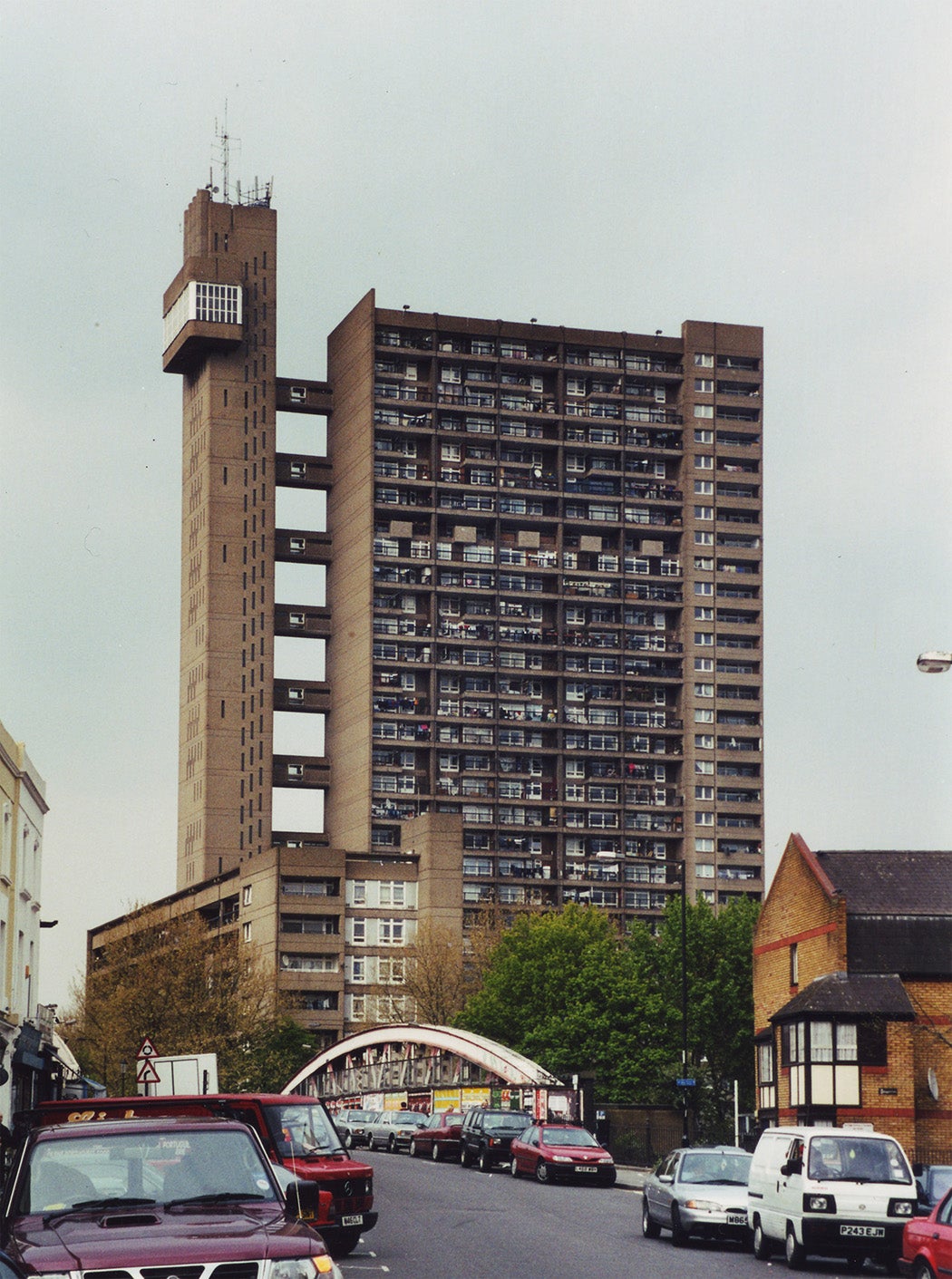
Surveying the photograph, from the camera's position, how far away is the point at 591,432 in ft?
482

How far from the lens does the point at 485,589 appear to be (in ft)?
466

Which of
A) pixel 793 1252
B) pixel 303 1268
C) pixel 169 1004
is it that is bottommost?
pixel 793 1252

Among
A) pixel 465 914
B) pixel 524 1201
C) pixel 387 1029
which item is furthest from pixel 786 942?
pixel 465 914

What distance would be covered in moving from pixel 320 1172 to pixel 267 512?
397 feet

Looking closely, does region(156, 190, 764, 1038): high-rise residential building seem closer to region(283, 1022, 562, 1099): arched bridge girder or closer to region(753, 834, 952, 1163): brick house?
region(283, 1022, 562, 1099): arched bridge girder

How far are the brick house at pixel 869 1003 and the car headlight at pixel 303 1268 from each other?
130 ft

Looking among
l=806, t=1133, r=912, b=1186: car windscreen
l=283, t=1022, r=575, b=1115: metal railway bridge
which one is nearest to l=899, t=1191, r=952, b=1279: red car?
l=806, t=1133, r=912, b=1186: car windscreen

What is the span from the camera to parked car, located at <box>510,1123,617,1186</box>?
43.9 metres

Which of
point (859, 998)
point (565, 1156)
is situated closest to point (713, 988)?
point (859, 998)

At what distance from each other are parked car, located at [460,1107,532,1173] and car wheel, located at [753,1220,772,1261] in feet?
80.1

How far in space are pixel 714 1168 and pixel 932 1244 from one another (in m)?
12.0

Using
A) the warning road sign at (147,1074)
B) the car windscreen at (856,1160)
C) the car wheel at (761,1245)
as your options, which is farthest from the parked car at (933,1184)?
the warning road sign at (147,1074)

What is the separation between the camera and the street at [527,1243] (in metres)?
22.6

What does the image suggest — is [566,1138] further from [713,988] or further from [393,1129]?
[713,988]
